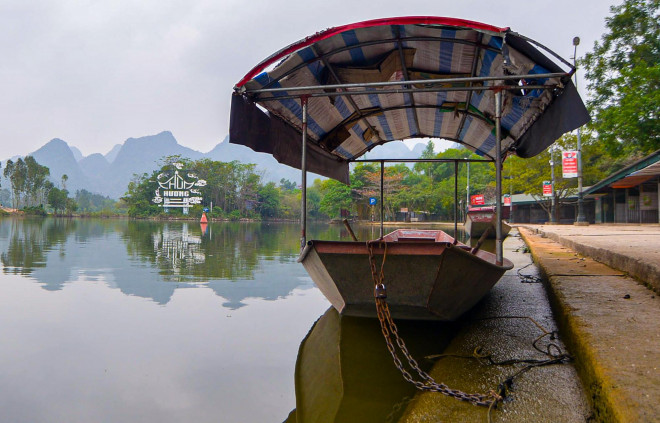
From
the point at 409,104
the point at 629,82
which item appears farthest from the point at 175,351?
the point at 629,82

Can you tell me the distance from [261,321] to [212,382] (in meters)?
1.65

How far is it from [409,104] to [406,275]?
2.81m

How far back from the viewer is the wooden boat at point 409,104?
328 centimetres

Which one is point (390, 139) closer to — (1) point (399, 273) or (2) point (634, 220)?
(1) point (399, 273)

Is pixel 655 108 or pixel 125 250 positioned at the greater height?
pixel 655 108

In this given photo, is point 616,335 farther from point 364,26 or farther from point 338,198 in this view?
point 338,198

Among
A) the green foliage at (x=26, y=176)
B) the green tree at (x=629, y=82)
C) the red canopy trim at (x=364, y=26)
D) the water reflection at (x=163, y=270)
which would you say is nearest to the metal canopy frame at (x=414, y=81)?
the red canopy trim at (x=364, y=26)

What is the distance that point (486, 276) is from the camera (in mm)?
3633

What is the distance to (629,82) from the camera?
16.3 m

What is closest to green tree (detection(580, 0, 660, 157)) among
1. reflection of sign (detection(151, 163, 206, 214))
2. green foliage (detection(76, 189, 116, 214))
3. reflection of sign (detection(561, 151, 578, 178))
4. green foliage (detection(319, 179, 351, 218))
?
reflection of sign (detection(561, 151, 578, 178))

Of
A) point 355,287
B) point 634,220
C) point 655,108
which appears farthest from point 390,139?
point 634,220

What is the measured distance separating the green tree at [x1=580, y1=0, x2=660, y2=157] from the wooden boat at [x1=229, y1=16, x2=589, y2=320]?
12.7m

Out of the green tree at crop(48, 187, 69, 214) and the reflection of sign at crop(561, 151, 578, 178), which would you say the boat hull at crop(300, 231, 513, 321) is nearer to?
the reflection of sign at crop(561, 151, 578, 178)

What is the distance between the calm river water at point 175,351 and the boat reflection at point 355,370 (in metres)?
0.01
